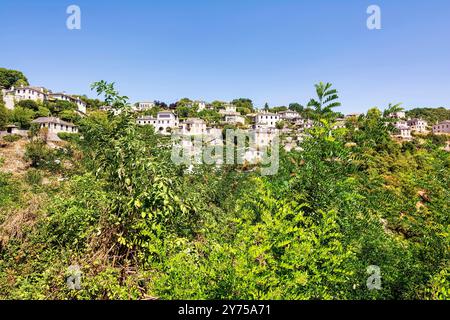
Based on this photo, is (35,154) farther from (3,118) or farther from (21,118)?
→ (21,118)

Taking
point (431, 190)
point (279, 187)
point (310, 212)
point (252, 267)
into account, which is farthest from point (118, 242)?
point (431, 190)

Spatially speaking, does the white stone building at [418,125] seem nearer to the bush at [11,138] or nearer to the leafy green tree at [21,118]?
the bush at [11,138]

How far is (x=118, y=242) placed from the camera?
13.7ft

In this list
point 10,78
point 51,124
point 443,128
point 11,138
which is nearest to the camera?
point 11,138

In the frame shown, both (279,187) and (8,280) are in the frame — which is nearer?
(8,280)

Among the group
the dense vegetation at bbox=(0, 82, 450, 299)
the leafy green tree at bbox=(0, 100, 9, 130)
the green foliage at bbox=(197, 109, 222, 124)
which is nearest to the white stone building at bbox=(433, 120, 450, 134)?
the green foliage at bbox=(197, 109, 222, 124)

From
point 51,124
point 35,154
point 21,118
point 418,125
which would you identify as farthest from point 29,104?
point 418,125

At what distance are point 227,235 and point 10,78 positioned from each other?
88605mm

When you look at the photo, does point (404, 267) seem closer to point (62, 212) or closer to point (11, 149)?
point (62, 212)

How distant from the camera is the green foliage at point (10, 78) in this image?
2766 inches

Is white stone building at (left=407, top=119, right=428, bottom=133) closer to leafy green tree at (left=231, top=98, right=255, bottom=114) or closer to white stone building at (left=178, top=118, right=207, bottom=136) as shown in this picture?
leafy green tree at (left=231, top=98, right=255, bottom=114)

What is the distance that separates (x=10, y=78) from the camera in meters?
72.4
